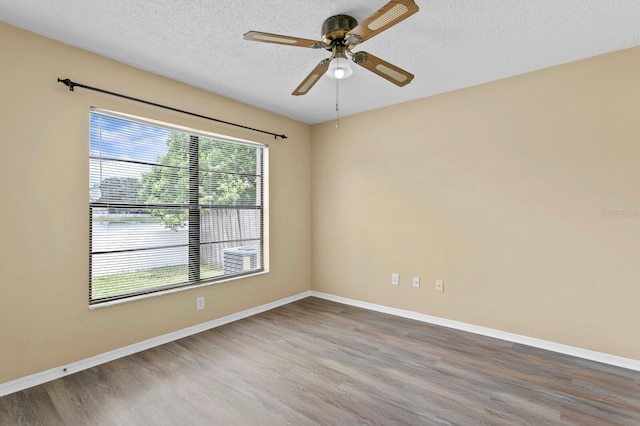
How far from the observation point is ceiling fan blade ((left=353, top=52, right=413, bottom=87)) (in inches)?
79.1

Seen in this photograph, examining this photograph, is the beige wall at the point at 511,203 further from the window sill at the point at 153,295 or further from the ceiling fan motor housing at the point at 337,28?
the ceiling fan motor housing at the point at 337,28

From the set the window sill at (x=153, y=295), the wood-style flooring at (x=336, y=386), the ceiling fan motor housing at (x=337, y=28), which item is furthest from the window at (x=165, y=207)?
the ceiling fan motor housing at (x=337, y=28)

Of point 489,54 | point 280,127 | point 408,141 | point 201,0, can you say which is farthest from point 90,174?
point 489,54

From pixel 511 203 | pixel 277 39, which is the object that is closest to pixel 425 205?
pixel 511 203

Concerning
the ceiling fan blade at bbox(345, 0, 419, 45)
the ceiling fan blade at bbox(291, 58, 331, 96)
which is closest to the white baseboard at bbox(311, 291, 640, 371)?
the ceiling fan blade at bbox(291, 58, 331, 96)

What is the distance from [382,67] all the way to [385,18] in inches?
21.8

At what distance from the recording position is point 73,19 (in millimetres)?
2090

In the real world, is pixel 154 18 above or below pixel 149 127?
above

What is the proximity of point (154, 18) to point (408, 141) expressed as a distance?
273 centimetres

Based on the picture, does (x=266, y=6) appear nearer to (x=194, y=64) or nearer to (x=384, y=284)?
(x=194, y=64)

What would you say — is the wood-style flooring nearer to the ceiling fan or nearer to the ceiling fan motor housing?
the ceiling fan

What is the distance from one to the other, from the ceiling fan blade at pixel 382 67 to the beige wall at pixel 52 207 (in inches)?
77.9

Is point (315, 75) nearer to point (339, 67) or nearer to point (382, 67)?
point (339, 67)

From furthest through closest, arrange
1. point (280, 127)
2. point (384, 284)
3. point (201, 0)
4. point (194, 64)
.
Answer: point (280, 127) → point (384, 284) → point (194, 64) → point (201, 0)
